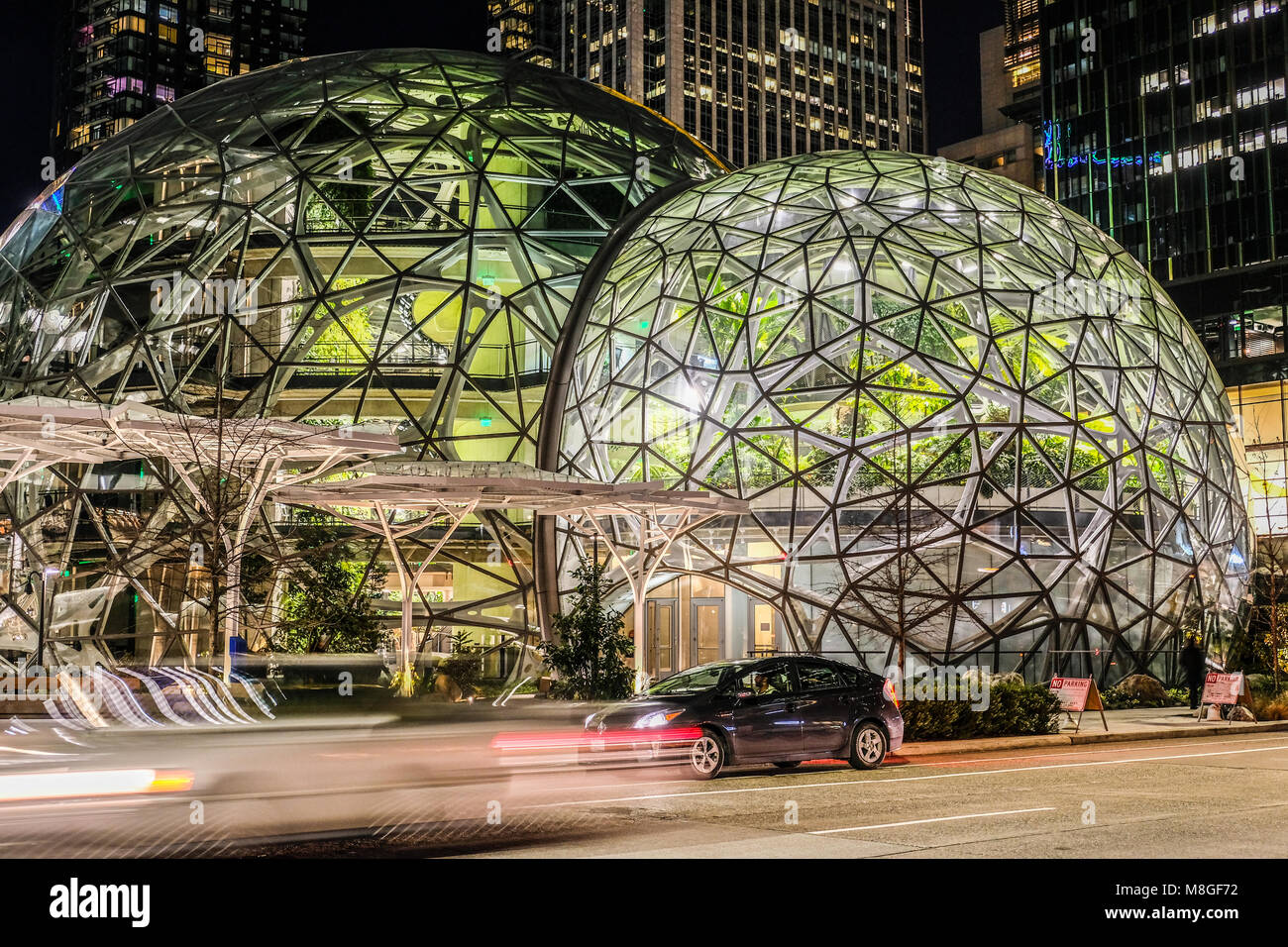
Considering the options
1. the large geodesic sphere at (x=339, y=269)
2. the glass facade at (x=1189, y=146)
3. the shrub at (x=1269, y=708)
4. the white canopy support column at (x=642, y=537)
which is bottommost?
the shrub at (x=1269, y=708)

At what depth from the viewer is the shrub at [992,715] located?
2314 centimetres

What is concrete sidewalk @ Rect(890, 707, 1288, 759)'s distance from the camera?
22.1 metres

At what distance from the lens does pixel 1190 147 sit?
11650 centimetres

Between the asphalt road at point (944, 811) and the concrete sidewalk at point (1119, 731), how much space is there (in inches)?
62.4

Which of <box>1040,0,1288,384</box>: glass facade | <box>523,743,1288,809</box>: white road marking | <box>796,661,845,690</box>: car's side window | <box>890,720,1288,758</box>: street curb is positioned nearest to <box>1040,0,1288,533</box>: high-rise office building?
<box>1040,0,1288,384</box>: glass facade

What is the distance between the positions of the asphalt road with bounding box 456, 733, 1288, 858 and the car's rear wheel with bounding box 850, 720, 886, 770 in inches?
11.6

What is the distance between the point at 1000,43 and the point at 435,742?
199 metres

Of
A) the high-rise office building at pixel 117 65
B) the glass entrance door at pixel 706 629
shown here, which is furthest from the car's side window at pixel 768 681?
the high-rise office building at pixel 117 65

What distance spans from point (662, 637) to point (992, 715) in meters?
11.4

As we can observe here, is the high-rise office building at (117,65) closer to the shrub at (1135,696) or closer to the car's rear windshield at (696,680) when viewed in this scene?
the shrub at (1135,696)

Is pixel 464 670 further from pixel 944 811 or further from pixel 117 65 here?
pixel 117 65

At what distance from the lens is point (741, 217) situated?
3541cm
